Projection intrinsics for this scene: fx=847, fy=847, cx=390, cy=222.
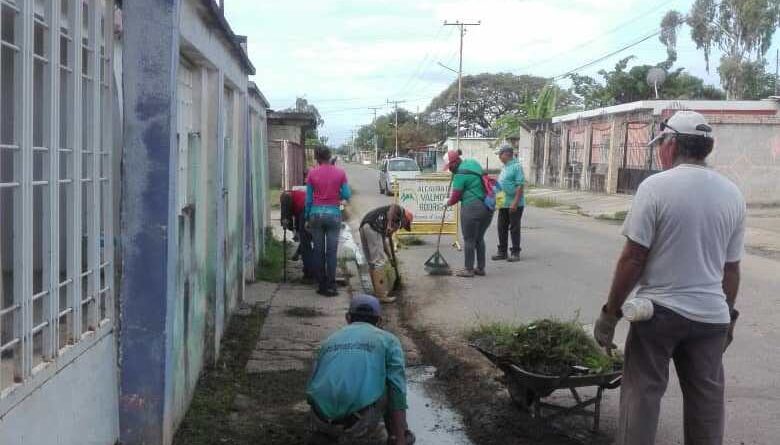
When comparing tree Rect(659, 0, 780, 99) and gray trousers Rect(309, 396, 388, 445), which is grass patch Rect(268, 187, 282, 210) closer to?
gray trousers Rect(309, 396, 388, 445)

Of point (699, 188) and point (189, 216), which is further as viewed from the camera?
point (189, 216)

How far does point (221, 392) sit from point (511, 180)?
741 centimetres

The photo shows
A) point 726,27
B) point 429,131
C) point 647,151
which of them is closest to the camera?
point 647,151

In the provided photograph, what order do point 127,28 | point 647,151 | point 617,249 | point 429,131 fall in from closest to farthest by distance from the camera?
point 127,28
point 617,249
point 647,151
point 429,131

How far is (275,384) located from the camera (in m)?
6.38

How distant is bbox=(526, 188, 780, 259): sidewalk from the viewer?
16.1 metres

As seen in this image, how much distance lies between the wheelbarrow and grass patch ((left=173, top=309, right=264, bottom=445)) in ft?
5.75

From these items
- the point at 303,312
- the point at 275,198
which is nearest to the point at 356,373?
the point at 303,312

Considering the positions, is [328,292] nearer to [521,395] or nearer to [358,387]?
[521,395]

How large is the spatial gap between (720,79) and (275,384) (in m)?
52.2

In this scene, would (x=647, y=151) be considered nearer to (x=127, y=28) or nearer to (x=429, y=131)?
(x=127, y=28)

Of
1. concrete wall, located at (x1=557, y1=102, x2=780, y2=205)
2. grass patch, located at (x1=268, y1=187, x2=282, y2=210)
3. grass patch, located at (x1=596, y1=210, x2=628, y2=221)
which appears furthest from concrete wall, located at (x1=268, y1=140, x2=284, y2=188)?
concrete wall, located at (x1=557, y1=102, x2=780, y2=205)

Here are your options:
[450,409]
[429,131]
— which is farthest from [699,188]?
[429,131]

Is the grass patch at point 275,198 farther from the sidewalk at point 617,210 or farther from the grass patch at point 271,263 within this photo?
the grass patch at point 271,263
